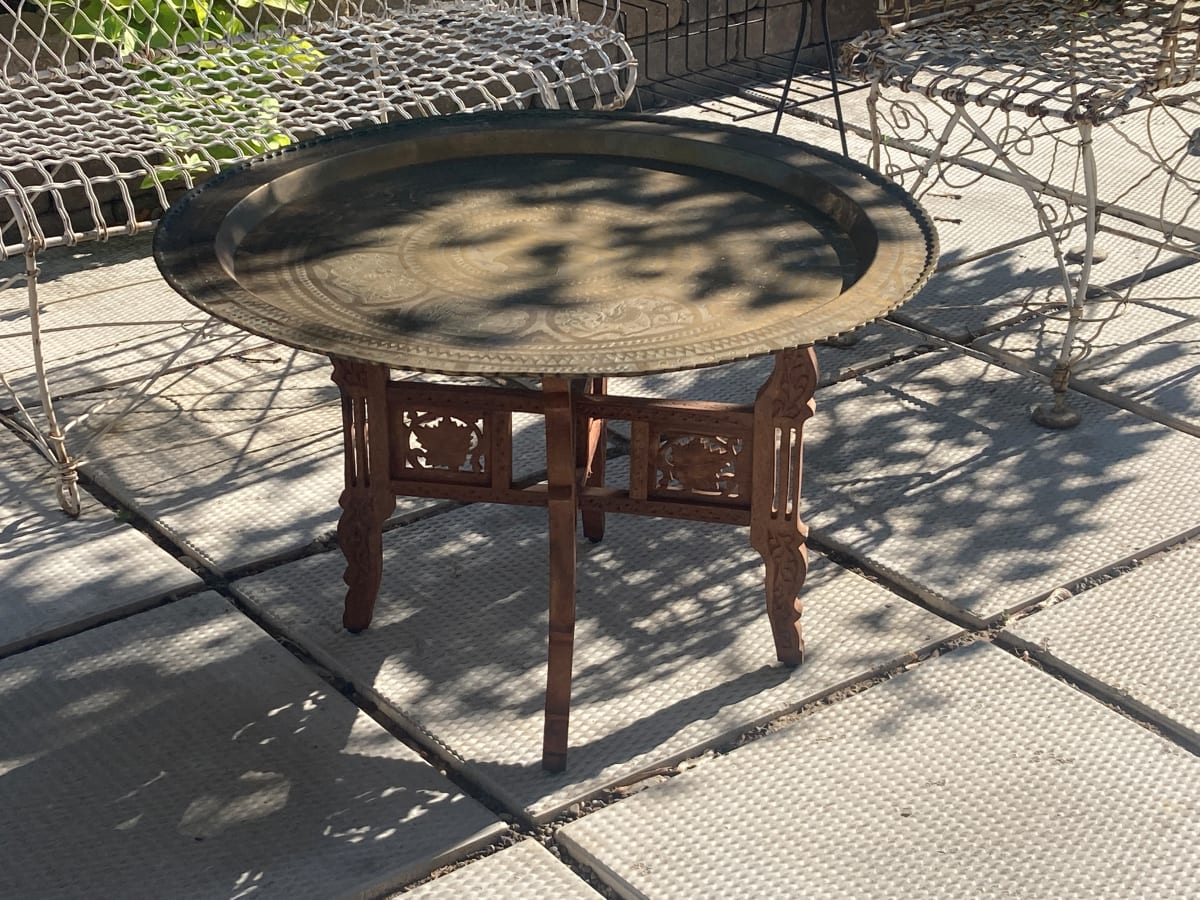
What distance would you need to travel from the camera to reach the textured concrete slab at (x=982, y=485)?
3.26 metres

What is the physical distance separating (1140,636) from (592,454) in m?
1.13

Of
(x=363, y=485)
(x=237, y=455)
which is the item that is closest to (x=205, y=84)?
(x=237, y=455)

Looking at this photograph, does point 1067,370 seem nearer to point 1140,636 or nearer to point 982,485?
point 982,485

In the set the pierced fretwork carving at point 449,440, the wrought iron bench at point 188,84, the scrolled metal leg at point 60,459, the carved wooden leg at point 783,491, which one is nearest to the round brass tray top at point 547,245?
the carved wooden leg at point 783,491

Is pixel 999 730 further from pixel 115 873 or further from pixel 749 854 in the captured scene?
pixel 115 873

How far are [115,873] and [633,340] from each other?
1.16 metres

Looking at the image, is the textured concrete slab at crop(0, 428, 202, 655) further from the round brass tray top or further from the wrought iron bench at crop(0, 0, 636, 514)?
the round brass tray top

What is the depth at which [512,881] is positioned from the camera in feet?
7.83

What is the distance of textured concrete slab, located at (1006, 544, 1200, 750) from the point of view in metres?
2.82

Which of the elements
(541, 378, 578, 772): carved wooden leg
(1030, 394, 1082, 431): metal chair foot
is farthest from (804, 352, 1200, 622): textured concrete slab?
(541, 378, 578, 772): carved wooden leg

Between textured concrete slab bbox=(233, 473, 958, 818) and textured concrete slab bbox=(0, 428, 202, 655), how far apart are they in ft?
0.71

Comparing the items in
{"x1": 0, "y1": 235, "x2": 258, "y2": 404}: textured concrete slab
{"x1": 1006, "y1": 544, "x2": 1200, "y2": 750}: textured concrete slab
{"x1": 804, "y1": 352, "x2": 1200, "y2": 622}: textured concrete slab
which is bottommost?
{"x1": 1006, "y1": 544, "x2": 1200, "y2": 750}: textured concrete slab

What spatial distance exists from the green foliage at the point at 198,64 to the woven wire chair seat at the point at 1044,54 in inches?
60.4

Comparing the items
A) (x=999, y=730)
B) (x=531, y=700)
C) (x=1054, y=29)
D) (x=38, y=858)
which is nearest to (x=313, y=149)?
(x=531, y=700)
